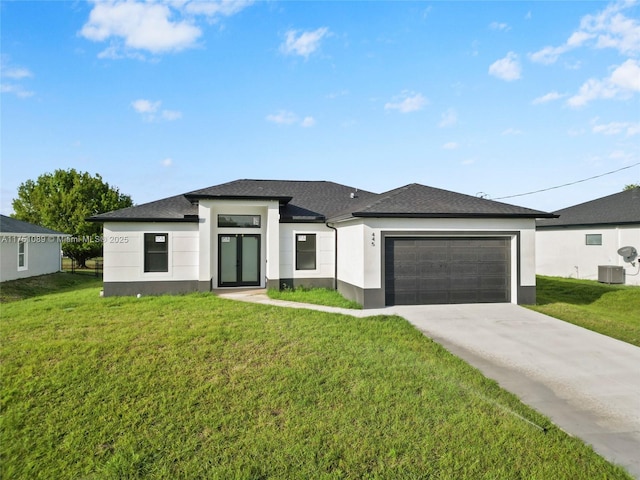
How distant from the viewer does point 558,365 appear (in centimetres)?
592

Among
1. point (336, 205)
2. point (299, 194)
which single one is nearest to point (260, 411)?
point (336, 205)

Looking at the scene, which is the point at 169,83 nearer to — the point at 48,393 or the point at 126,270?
the point at 126,270

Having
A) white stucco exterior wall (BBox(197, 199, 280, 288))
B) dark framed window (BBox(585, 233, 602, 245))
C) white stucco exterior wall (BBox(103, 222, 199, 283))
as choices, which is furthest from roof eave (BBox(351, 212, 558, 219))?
dark framed window (BBox(585, 233, 602, 245))

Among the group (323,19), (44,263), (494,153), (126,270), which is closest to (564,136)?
(494,153)

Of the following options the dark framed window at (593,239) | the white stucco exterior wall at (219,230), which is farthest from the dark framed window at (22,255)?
the dark framed window at (593,239)

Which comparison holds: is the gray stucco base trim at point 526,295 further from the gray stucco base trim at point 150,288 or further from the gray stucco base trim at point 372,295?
the gray stucco base trim at point 150,288

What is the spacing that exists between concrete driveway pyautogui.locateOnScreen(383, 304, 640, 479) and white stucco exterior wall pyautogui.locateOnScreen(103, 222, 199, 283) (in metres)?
7.57

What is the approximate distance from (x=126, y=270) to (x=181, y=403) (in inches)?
375

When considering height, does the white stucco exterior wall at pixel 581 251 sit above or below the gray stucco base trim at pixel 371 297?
above

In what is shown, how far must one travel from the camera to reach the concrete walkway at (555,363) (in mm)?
3962

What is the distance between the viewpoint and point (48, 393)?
4.84 m

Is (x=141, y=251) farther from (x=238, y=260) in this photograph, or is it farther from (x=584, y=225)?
(x=584, y=225)

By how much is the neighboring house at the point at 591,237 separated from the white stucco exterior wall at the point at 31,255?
30.3 m

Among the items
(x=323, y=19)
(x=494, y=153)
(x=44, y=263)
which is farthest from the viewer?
(x=44, y=263)
